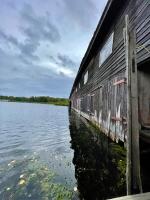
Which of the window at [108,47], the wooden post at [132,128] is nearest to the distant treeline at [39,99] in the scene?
the window at [108,47]

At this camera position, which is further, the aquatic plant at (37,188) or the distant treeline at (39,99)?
the distant treeline at (39,99)

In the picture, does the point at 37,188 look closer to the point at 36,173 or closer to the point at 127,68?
the point at 36,173

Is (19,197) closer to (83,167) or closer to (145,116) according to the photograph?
(83,167)

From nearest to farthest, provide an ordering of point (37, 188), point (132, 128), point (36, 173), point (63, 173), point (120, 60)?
point (132, 128)
point (37, 188)
point (36, 173)
point (63, 173)
point (120, 60)

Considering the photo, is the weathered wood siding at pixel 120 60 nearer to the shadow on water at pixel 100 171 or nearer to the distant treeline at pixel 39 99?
the shadow on water at pixel 100 171

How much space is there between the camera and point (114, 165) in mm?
6570

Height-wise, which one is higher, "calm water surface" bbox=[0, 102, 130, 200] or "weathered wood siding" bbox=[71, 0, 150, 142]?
"weathered wood siding" bbox=[71, 0, 150, 142]

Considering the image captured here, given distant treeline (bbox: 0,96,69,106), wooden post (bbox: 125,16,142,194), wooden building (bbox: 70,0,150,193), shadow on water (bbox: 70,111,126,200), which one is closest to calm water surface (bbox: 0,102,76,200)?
shadow on water (bbox: 70,111,126,200)

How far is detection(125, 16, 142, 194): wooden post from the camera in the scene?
12.4 ft

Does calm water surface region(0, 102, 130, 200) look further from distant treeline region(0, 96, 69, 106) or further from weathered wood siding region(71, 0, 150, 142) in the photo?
distant treeline region(0, 96, 69, 106)

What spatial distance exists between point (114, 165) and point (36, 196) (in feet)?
9.50

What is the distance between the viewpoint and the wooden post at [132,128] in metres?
3.77

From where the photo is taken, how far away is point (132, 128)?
13.1 feet

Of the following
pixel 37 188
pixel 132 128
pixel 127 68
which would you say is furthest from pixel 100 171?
pixel 127 68
